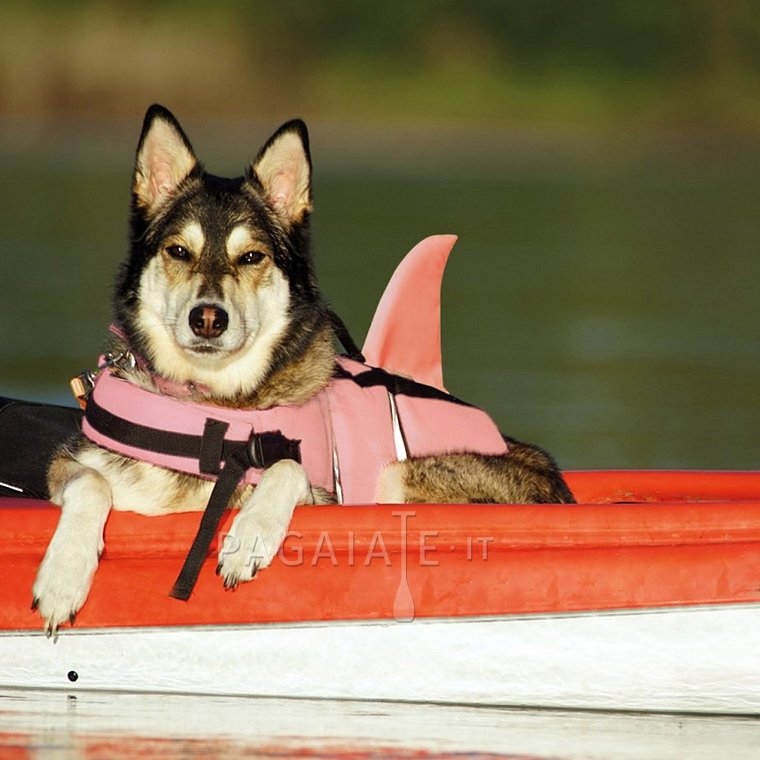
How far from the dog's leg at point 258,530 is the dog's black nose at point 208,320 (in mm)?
480

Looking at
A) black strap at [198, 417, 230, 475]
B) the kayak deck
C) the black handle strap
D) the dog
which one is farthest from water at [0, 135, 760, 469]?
black strap at [198, 417, 230, 475]

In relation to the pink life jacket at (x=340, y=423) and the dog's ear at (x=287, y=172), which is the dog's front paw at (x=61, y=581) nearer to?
the pink life jacket at (x=340, y=423)

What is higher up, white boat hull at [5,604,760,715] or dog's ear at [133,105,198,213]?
dog's ear at [133,105,198,213]

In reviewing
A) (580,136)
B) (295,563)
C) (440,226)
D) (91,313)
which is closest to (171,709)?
(295,563)

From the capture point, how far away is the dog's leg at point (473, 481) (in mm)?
5852

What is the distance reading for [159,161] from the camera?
223 inches

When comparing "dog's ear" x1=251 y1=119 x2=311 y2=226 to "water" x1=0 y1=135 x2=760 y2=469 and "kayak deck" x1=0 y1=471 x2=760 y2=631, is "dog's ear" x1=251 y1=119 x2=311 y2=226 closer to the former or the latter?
"kayak deck" x1=0 y1=471 x2=760 y2=631

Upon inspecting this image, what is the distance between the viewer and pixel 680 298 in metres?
17.4

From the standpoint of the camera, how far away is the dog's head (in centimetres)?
546

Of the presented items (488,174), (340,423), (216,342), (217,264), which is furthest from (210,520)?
(488,174)

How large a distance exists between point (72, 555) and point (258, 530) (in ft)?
1.82

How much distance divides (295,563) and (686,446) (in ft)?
16.1

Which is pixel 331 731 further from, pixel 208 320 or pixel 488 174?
pixel 488 174

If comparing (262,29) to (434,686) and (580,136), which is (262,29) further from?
(434,686)
